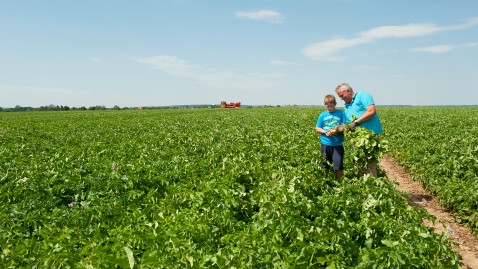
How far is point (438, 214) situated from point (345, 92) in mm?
3479

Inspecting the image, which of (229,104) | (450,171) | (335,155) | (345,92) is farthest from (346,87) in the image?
(229,104)

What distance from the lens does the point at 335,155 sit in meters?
7.74

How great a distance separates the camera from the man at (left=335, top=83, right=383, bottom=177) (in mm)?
7258

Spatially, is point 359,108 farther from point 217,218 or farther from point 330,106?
point 217,218

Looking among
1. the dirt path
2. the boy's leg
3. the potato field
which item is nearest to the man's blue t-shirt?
the boy's leg

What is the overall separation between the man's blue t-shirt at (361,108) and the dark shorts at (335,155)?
67 cm

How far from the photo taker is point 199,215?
469 centimetres

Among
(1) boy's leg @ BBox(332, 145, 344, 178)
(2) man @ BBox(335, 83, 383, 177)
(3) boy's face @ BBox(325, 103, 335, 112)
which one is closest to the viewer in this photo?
(2) man @ BBox(335, 83, 383, 177)

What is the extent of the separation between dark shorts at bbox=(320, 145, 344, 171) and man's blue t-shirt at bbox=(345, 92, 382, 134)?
67cm

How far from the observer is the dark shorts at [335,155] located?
7691 millimetres

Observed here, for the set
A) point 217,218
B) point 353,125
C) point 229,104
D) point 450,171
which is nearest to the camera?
point 217,218

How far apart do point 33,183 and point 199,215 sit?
158 inches

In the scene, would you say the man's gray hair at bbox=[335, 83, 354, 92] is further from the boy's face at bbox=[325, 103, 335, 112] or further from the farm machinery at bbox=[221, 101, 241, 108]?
the farm machinery at bbox=[221, 101, 241, 108]

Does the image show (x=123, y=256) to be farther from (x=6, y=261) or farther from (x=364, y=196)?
(x=364, y=196)
